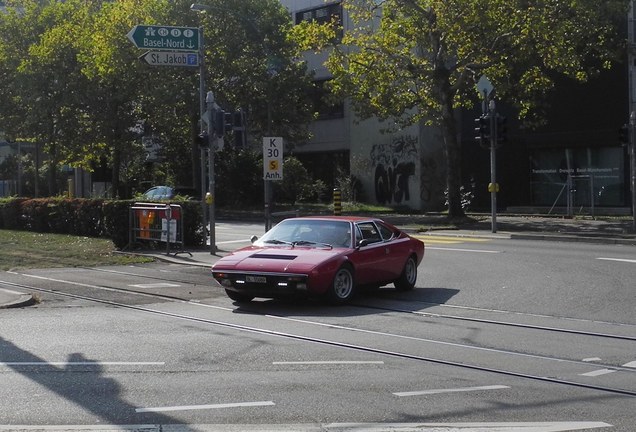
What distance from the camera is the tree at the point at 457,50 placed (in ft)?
101

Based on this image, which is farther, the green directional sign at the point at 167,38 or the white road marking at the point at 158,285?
the green directional sign at the point at 167,38

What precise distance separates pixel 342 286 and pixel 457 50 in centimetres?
2103

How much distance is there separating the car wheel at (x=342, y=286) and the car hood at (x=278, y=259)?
0.93 ft

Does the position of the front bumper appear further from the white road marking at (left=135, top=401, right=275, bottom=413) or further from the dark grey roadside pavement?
the dark grey roadside pavement

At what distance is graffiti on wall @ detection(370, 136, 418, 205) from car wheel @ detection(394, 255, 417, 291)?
28423mm

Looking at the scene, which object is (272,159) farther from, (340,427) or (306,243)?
(340,427)

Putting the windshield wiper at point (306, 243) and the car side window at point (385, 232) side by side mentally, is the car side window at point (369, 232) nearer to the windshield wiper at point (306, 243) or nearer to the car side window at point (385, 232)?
the car side window at point (385, 232)

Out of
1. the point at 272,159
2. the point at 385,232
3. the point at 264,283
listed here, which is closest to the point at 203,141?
the point at 272,159

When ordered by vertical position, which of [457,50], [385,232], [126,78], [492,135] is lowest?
[385,232]

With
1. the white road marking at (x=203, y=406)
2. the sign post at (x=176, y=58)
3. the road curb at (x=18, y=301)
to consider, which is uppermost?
the sign post at (x=176, y=58)

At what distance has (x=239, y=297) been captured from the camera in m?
14.4

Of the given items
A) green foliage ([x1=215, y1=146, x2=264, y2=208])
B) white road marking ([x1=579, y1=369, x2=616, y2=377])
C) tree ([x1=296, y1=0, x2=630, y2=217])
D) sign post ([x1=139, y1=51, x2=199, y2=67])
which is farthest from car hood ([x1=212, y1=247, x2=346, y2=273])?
green foliage ([x1=215, y1=146, x2=264, y2=208])

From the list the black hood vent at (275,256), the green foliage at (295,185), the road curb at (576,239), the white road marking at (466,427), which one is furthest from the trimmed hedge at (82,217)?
the white road marking at (466,427)

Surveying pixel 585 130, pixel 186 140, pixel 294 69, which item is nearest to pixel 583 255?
pixel 585 130
